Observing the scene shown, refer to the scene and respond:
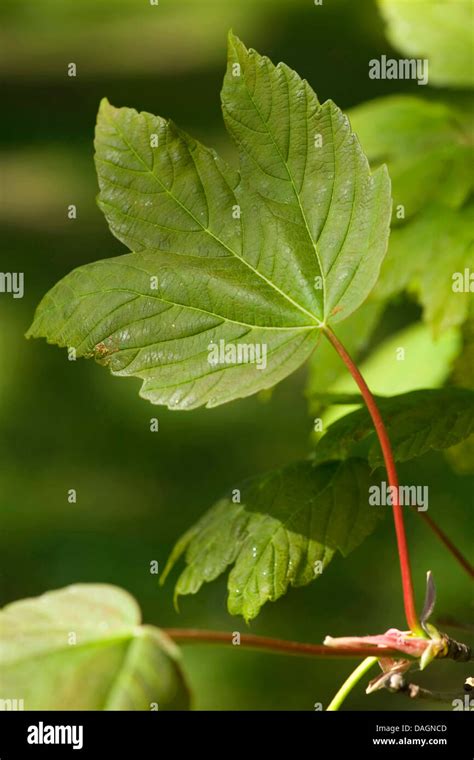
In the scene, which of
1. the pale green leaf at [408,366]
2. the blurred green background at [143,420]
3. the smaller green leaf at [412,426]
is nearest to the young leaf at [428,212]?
the pale green leaf at [408,366]

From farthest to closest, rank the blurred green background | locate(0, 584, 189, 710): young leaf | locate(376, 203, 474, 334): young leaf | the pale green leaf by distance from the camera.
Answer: the blurred green background
the pale green leaf
locate(376, 203, 474, 334): young leaf
locate(0, 584, 189, 710): young leaf

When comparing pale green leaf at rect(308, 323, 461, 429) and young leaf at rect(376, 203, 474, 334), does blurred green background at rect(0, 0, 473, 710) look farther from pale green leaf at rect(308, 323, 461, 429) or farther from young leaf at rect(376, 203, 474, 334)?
young leaf at rect(376, 203, 474, 334)

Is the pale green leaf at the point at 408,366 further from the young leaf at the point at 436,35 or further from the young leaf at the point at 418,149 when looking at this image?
the young leaf at the point at 436,35

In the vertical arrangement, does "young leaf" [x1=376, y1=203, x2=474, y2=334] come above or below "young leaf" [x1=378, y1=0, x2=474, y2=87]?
below

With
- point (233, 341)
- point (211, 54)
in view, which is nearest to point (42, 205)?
point (211, 54)
